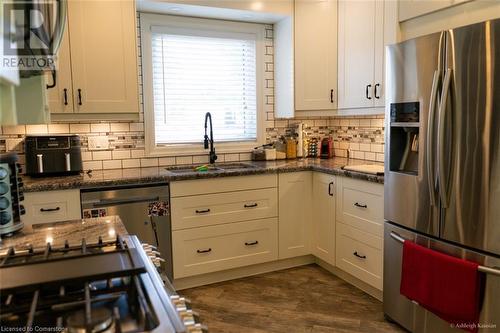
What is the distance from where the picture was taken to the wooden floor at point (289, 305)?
2.59m

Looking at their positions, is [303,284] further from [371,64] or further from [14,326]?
[14,326]

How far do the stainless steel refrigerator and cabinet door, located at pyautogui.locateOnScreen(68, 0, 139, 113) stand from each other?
1846 millimetres

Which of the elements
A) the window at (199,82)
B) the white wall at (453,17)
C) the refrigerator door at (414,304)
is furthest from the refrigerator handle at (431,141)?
the window at (199,82)

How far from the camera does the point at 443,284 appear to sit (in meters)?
2.11

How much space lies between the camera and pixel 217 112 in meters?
3.78

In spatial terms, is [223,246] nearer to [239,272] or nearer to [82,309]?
[239,272]

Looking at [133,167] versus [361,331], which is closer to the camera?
[361,331]

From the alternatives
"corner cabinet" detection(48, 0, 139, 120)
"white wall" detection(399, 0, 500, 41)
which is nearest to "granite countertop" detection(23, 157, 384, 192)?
"corner cabinet" detection(48, 0, 139, 120)

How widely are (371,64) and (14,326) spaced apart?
2.94 meters

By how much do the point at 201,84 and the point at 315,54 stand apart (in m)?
1.06

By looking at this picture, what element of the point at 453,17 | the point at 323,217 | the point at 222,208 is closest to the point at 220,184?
the point at 222,208

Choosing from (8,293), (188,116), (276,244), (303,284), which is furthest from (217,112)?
(8,293)

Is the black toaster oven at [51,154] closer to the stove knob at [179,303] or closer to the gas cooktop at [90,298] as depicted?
the gas cooktop at [90,298]

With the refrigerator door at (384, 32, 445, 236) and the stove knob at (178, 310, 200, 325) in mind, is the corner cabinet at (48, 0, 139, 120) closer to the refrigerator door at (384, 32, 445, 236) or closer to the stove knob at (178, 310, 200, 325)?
the refrigerator door at (384, 32, 445, 236)
